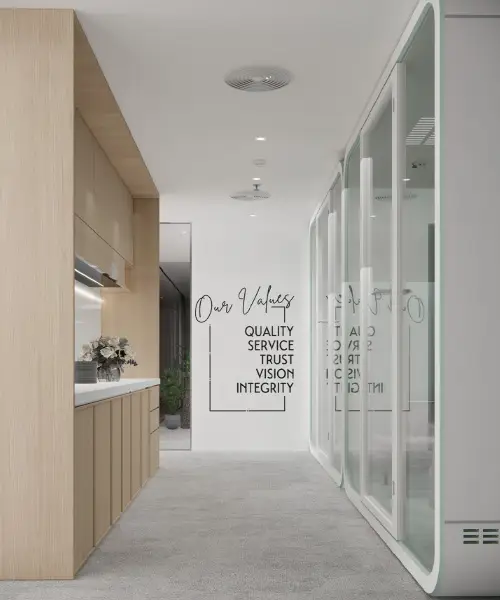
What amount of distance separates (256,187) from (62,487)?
15.0 feet

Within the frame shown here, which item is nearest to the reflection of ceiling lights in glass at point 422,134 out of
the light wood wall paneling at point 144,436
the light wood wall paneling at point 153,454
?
the light wood wall paneling at point 144,436

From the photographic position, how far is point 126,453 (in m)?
5.81

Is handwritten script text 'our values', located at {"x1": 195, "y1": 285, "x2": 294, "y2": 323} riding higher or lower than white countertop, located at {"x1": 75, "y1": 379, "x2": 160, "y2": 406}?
higher

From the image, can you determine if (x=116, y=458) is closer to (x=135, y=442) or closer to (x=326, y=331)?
(x=135, y=442)

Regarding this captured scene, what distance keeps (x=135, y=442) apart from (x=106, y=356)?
0.72m

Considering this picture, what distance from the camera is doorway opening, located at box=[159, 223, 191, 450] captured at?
31.4 feet

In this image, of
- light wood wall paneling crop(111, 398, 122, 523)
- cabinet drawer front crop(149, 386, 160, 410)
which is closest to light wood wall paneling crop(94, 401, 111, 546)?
light wood wall paneling crop(111, 398, 122, 523)

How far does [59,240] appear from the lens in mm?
3963

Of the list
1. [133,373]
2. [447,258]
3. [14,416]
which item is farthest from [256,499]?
[447,258]

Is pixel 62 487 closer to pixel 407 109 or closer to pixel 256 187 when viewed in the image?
pixel 407 109

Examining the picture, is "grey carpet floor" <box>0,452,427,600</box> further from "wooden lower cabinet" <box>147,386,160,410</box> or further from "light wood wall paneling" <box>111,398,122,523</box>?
"wooden lower cabinet" <box>147,386,160,410</box>

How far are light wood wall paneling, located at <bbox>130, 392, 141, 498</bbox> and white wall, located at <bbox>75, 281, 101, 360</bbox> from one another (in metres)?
0.76

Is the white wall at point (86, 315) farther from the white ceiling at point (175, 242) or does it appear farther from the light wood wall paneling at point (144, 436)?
the white ceiling at point (175, 242)

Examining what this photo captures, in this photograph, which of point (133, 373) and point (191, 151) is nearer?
point (191, 151)
